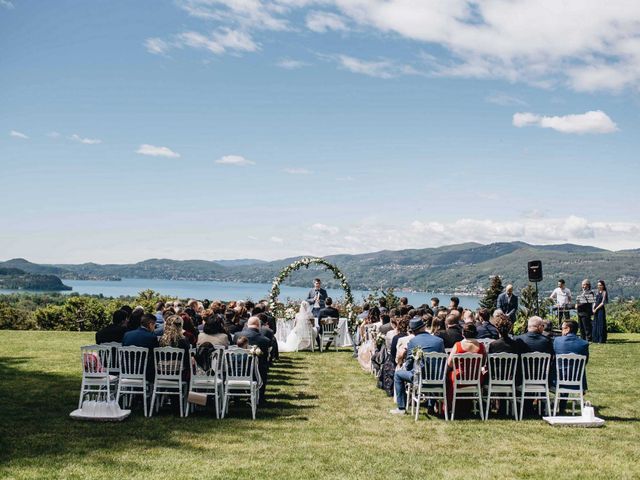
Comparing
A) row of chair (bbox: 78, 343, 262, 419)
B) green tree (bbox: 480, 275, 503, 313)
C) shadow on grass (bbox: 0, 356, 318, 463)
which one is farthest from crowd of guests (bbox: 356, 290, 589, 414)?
green tree (bbox: 480, 275, 503, 313)

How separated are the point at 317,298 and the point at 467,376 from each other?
34.5 feet

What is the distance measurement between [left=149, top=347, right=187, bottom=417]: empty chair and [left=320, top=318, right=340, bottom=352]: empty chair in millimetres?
8937

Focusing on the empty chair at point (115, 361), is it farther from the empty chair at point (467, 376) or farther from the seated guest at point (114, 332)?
the empty chair at point (467, 376)

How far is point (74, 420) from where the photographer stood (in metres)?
8.45

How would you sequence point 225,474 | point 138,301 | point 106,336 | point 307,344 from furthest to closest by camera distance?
1. point 138,301
2. point 307,344
3. point 106,336
4. point 225,474

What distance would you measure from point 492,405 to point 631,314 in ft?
59.1

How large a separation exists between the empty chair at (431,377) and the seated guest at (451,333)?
75cm

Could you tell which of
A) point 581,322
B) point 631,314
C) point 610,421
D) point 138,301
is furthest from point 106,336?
point 631,314

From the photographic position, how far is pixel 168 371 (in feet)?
29.9

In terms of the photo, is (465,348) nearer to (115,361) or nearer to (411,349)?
(411,349)

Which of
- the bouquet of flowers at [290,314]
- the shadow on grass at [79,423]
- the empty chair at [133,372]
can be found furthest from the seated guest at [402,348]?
the bouquet of flowers at [290,314]

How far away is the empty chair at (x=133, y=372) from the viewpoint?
8.98 meters

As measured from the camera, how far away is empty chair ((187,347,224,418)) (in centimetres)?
911

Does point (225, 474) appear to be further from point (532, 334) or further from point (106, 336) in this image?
point (532, 334)
